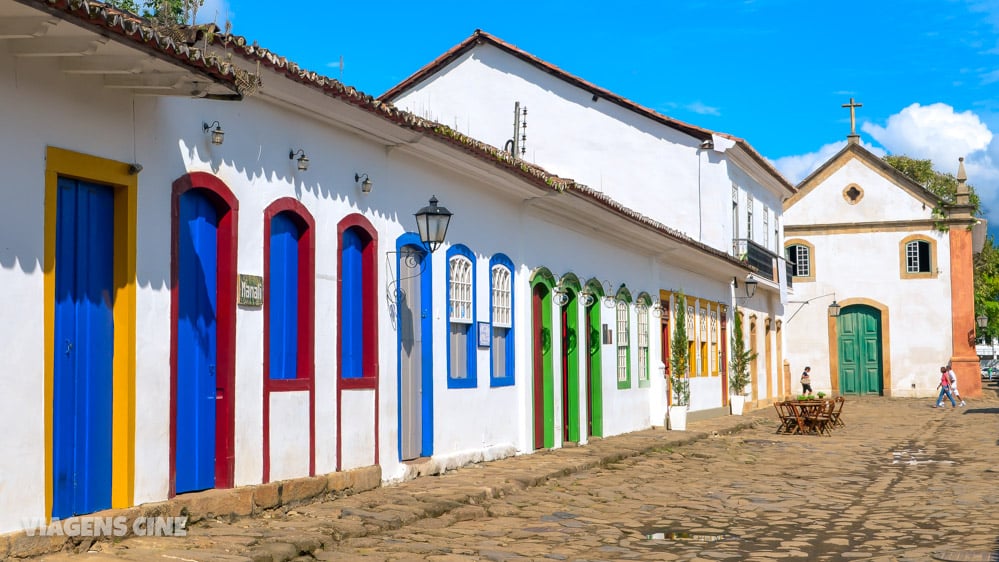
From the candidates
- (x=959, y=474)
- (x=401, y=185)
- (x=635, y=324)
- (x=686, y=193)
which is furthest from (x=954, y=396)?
(x=401, y=185)

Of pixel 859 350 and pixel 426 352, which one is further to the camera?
pixel 859 350

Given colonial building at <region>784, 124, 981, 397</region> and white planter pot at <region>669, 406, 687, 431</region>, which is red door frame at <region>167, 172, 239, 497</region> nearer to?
white planter pot at <region>669, 406, 687, 431</region>

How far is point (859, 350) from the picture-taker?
3853 cm

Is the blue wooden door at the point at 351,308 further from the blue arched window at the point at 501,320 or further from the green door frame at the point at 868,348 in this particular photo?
the green door frame at the point at 868,348

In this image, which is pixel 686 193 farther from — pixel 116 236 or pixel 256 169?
pixel 116 236

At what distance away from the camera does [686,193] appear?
26297 millimetres

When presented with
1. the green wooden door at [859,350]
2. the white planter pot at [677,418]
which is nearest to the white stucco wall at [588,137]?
the white planter pot at [677,418]

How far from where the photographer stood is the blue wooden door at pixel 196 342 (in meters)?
8.42

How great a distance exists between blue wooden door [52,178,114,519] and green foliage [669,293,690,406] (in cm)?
1539

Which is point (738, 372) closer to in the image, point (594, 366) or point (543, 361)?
point (594, 366)

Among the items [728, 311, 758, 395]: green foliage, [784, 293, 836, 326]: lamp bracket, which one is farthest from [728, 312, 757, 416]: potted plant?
[784, 293, 836, 326]: lamp bracket

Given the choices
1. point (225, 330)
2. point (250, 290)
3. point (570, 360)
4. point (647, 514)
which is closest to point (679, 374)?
point (570, 360)

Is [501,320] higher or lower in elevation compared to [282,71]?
lower

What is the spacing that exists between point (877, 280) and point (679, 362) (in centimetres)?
1910
